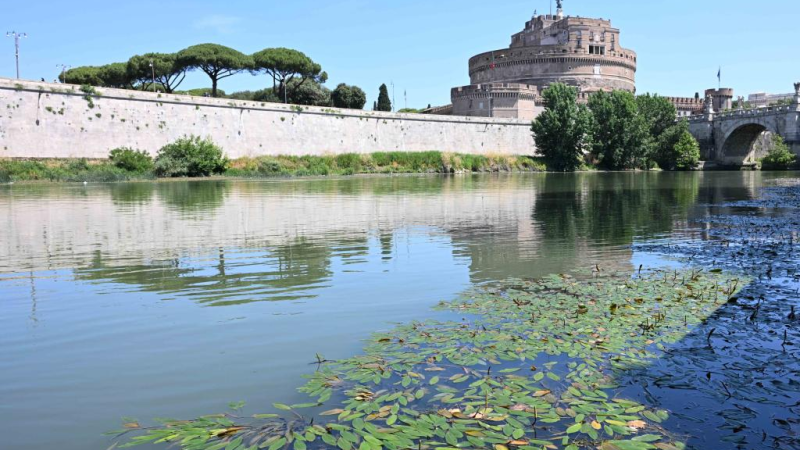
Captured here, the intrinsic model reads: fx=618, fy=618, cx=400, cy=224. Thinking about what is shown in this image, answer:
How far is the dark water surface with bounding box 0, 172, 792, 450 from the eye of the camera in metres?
4.03

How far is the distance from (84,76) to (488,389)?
57.6 meters

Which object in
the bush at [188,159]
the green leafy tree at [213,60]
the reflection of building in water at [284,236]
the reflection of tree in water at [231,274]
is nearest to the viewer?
the reflection of tree in water at [231,274]

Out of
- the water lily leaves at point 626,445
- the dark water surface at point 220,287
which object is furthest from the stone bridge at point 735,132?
the water lily leaves at point 626,445

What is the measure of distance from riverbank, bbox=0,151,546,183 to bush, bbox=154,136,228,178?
974mm

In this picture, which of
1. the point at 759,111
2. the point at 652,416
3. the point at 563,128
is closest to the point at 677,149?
the point at 759,111

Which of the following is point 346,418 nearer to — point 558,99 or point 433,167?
point 433,167

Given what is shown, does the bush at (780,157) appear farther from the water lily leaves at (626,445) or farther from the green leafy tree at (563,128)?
the water lily leaves at (626,445)

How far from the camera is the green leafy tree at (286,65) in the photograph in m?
53.9

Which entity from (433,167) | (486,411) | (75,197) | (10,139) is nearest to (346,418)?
(486,411)

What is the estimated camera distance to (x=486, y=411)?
141 inches

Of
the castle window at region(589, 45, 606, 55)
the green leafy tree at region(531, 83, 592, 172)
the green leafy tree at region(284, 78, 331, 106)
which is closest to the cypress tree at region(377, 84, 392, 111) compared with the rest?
the green leafy tree at region(284, 78, 331, 106)

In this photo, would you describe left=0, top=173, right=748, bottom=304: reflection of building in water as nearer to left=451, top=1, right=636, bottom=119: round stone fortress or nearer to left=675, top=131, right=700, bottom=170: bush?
left=675, top=131, right=700, bottom=170: bush

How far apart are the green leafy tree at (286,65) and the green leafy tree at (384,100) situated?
8929 mm

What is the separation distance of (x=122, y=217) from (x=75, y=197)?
8.62 meters
